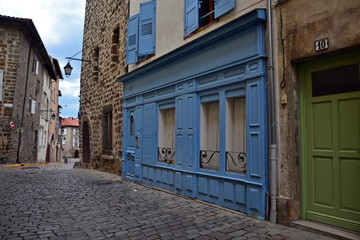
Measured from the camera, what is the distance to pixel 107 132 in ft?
38.4

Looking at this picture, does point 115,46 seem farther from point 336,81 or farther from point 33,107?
point 33,107

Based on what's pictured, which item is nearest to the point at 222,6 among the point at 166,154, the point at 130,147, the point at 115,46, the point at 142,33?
the point at 142,33

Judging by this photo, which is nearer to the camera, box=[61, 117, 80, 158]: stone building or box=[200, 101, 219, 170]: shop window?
box=[200, 101, 219, 170]: shop window

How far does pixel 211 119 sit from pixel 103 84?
7288 millimetres

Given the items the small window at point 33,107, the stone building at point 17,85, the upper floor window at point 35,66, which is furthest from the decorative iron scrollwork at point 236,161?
the upper floor window at point 35,66

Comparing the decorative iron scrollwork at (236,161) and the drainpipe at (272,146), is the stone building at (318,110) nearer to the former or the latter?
the drainpipe at (272,146)

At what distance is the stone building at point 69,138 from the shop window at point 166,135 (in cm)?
4915

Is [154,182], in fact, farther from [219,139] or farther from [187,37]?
[187,37]

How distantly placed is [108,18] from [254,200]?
10138 millimetres

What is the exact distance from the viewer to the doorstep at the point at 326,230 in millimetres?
3441

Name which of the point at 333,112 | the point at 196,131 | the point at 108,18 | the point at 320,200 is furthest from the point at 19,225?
the point at 108,18

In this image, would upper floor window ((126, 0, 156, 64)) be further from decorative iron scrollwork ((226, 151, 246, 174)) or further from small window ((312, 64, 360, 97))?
small window ((312, 64, 360, 97))

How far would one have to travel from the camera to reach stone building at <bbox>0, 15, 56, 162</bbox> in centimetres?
1474

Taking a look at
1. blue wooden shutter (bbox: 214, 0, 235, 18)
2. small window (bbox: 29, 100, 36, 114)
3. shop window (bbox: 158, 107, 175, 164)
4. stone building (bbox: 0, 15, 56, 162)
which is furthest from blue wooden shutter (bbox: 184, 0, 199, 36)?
small window (bbox: 29, 100, 36, 114)
